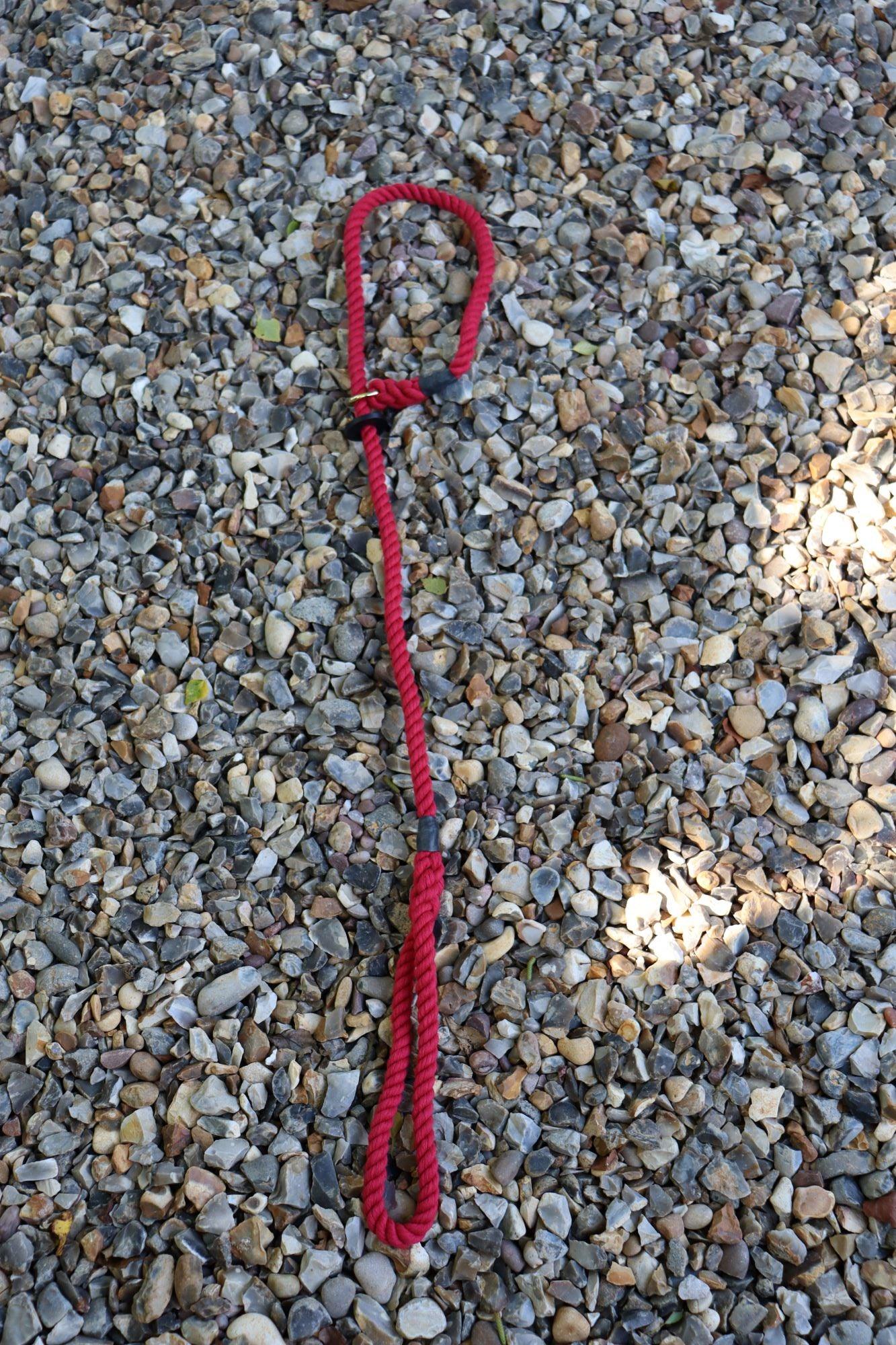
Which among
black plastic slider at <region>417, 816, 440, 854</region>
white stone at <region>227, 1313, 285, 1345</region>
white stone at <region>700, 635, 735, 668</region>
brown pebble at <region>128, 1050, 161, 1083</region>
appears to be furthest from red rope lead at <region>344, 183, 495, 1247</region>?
white stone at <region>700, 635, 735, 668</region>

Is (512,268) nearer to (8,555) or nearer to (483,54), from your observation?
(483,54)

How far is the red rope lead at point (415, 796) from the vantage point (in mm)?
1193

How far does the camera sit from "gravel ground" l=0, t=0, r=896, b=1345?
1203 millimetres

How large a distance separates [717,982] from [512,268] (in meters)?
1.10

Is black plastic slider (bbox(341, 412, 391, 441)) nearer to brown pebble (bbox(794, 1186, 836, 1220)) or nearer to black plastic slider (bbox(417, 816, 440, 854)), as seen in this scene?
black plastic slider (bbox(417, 816, 440, 854))

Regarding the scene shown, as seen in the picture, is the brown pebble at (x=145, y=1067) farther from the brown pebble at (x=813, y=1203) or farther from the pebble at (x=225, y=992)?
the brown pebble at (x=813, y=1203)

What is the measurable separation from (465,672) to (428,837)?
0.25 metres

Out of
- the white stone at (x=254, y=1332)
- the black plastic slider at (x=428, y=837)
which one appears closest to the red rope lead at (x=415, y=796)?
the black plastic slider at (x=428, y=837)

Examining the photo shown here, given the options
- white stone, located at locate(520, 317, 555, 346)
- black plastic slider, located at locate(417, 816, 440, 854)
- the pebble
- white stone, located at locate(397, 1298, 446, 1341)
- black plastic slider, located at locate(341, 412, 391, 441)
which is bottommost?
white stone, located at locate(397, 1298, 446, 1341)

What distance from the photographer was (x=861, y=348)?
1663 millimetres

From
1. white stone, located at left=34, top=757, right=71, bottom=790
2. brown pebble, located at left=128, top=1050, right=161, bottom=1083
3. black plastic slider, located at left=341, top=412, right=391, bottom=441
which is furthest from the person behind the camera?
black plastic slider, located at left=341, top=412, right=391, bottom=441

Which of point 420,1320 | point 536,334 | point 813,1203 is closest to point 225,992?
point 420,1320

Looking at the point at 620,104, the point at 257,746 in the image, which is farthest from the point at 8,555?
the point at 620,104

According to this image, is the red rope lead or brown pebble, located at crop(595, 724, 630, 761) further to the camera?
brown pebble, located at crop(595, 724, 630, 761)
